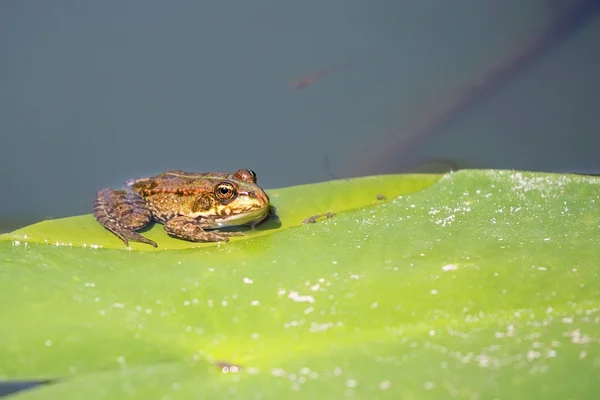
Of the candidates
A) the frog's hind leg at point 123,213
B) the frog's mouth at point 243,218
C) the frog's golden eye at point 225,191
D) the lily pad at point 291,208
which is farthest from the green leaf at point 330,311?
the frog's golden eye at point 225,191

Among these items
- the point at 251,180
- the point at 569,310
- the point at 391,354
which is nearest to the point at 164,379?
the point at 391,354

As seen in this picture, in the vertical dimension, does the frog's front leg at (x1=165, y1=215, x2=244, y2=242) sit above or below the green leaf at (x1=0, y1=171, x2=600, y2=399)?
above

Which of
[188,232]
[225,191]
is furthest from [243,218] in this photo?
[188,232]

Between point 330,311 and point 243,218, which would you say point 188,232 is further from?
point 330,311

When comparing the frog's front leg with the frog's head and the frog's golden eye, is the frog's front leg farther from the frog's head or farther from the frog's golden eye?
the frog's golden eye

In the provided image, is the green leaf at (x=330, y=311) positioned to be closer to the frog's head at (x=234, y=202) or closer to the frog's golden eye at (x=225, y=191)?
the frog's head at (x=234, y=202)

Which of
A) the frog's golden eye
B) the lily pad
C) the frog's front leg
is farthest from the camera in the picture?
the frog's golden eye

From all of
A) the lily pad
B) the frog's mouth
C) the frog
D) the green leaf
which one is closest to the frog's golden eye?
the frog
